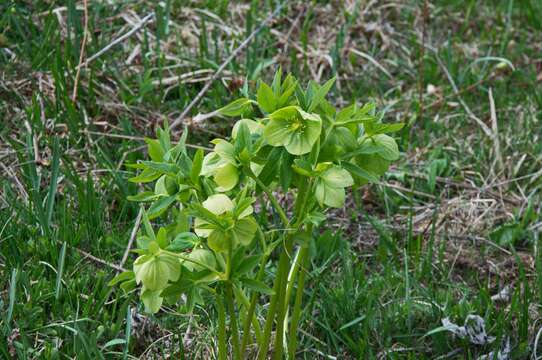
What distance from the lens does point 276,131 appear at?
59.7 inches

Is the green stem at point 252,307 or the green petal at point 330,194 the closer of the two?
the green petal at point 330,194

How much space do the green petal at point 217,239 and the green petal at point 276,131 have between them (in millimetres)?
190

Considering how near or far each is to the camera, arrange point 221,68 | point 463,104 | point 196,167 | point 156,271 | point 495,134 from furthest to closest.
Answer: point 463,104 → point 221,68 → point 495,134 → point 196,167 → point 156,271

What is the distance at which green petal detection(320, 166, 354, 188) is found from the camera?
1503mm

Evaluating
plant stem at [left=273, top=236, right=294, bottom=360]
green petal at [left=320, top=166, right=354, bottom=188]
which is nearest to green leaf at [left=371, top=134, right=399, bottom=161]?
green petal at [left=320, top=166, right=354, bottom=188]

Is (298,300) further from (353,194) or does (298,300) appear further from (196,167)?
(353,194)

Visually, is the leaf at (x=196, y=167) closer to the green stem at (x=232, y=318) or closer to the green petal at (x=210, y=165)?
the green petal at (x=210, y=165)

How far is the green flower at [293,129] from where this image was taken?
1493mm

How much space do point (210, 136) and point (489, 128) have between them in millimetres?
1105

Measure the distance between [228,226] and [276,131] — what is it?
0.64 feet

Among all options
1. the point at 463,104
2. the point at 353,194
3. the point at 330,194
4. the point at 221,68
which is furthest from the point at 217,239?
the point at 463,104

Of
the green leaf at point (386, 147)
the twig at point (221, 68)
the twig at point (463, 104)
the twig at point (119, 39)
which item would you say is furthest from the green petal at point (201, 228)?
the twig at point (463, 104)

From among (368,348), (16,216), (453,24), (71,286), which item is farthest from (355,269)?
(453,24)

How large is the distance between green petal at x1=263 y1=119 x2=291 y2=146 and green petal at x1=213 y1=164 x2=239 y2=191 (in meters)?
0.09
